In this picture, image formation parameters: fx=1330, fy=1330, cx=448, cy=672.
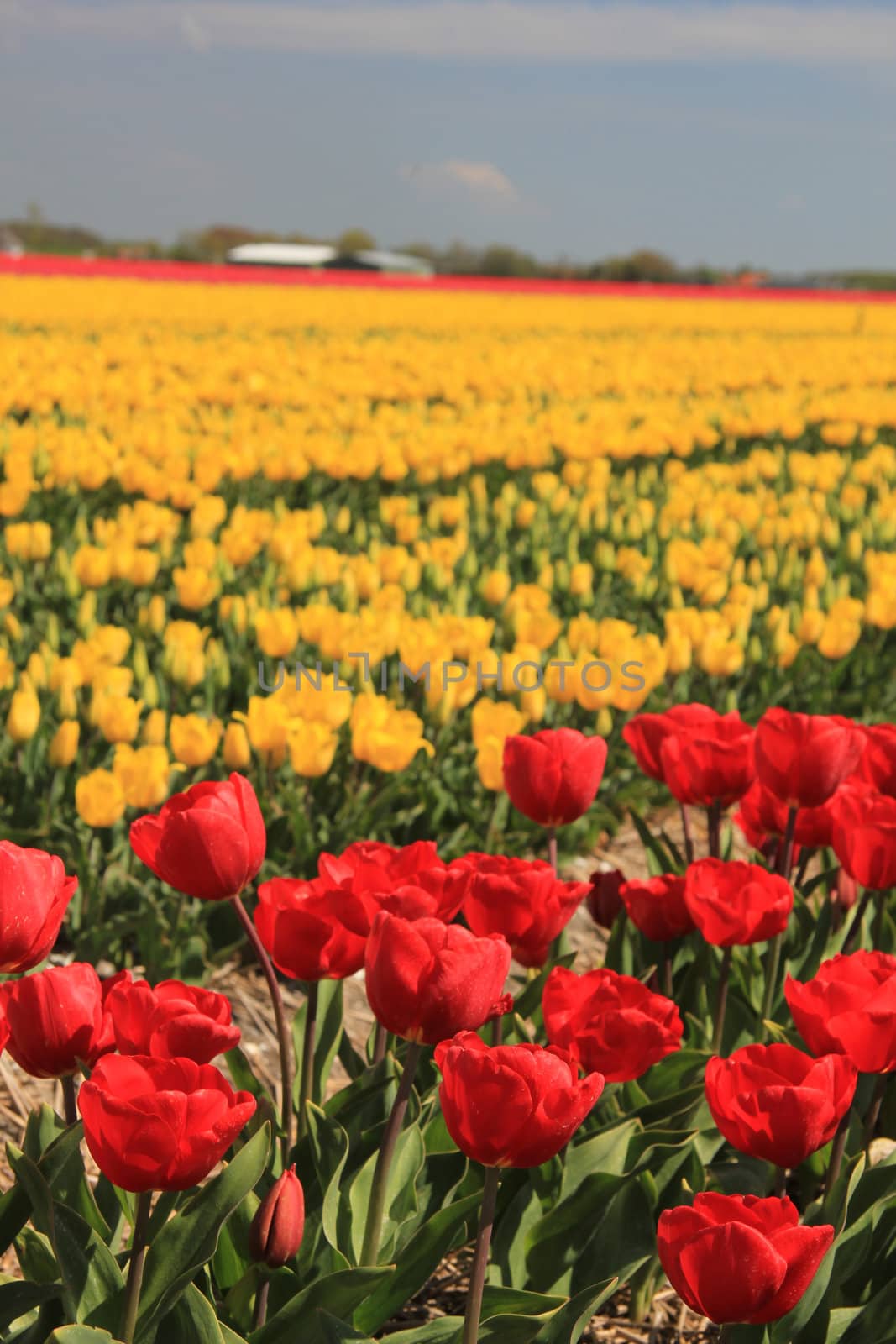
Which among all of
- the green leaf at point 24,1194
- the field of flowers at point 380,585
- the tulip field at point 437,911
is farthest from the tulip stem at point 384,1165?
the field of flowers at point 380,585

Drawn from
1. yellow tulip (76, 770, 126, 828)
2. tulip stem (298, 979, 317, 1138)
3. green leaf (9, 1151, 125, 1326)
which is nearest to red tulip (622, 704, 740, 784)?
tulip stem (298, 979, 317, 1138)

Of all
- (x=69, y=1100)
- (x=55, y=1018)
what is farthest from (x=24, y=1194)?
(x=55, y=1018)

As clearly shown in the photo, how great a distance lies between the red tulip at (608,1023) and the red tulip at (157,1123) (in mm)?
463

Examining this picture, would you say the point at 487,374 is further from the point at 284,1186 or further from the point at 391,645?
the point at 284,1186

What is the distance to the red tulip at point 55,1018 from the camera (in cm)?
136

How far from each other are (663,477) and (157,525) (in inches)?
167

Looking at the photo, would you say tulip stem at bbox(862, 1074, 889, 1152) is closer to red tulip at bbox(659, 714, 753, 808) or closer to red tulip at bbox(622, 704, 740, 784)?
red tulip at bbox(659, 714, 753, 808)

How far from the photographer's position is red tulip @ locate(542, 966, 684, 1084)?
4.99ft

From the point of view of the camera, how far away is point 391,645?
371 centimetres

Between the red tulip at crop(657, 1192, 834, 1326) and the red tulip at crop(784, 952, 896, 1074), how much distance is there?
0.92 feet

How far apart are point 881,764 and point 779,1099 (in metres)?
1.08

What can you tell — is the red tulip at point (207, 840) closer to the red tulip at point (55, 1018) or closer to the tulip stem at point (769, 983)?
the red tulip at point (55, 1018)

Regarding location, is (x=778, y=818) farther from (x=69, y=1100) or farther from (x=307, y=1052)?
(x=69, y=1100)

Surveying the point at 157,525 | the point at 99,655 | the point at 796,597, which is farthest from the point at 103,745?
the point at 796,597
